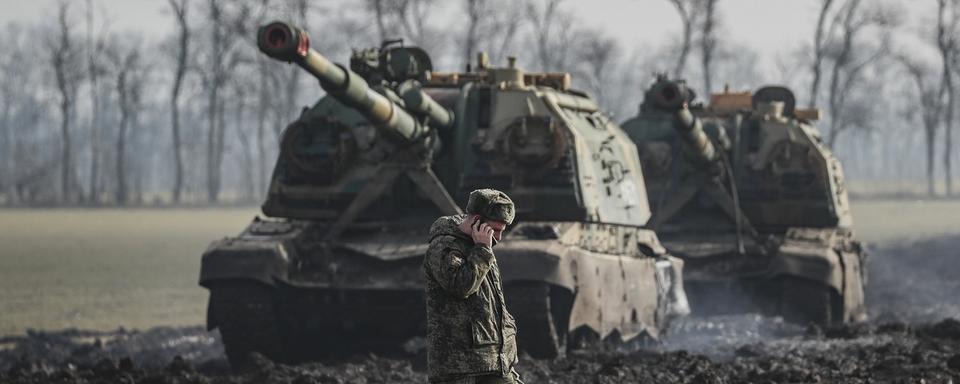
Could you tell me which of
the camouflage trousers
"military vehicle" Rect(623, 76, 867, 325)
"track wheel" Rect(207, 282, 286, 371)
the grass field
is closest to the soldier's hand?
the camouflage trousers

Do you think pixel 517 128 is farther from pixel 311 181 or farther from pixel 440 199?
pixel 311 181

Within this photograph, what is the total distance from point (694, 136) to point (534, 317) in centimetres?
536

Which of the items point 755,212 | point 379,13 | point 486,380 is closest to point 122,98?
point 379,13

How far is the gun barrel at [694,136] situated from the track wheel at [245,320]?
5.08 m

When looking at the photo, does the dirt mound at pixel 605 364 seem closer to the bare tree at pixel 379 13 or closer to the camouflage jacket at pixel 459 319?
the camouflage jacket at pixel 459 319

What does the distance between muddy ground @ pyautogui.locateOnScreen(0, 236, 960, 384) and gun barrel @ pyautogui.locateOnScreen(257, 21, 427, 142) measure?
6.72 feet

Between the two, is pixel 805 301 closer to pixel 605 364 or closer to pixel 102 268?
pixel 605 364

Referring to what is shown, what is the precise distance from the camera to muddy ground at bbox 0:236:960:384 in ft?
39.9

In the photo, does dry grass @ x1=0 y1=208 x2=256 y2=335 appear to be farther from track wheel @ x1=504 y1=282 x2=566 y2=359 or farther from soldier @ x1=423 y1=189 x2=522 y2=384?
soldier @ x1=423 y1=189 x2=522 y2=384

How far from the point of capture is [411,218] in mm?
15078

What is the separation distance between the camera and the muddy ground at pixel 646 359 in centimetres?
1217

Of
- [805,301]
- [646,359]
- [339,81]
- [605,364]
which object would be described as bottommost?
[805,301]

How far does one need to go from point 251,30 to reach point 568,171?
37631 millimetres

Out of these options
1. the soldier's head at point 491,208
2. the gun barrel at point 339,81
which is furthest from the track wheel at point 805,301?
the soldier's head at point 491,208
